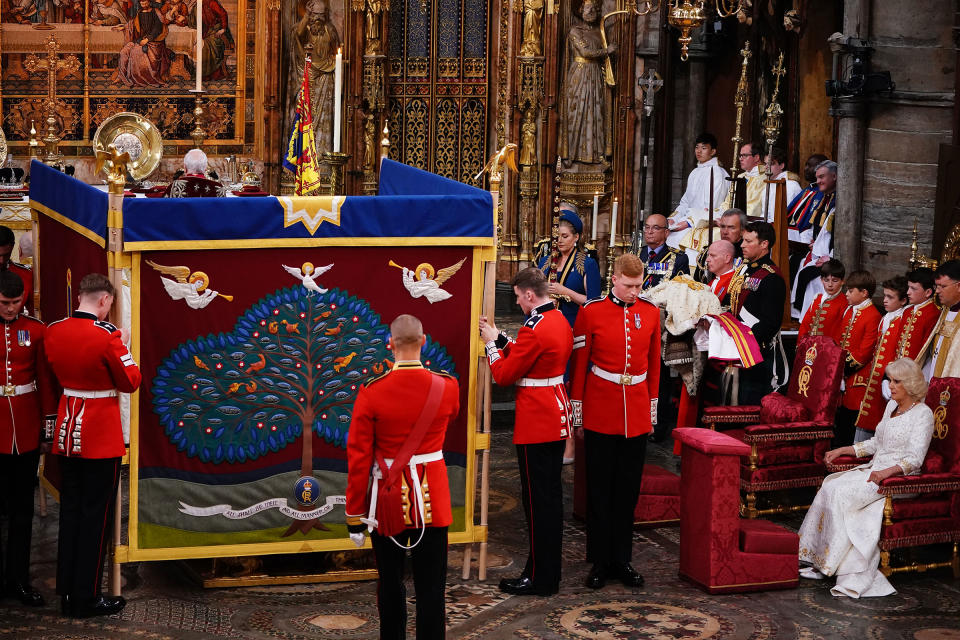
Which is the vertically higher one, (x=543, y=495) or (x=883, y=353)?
(x=883, y=353)

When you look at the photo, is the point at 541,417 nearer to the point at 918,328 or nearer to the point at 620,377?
the point at 620,377

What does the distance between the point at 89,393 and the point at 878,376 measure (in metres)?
4.88

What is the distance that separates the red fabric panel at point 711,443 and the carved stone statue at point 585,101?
723 centimetres

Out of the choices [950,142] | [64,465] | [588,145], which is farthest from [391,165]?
[588,145]

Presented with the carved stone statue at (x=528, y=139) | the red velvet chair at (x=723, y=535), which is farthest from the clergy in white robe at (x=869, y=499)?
the carved stone statue at (x=528, y=139)

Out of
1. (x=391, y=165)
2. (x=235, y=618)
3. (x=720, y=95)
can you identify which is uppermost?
(x=720, y=95)

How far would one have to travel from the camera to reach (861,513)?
7.19m

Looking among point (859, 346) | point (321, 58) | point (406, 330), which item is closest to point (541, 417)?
point (406, 330)

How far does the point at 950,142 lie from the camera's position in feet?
33.6

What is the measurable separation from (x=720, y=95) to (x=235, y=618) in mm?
9977

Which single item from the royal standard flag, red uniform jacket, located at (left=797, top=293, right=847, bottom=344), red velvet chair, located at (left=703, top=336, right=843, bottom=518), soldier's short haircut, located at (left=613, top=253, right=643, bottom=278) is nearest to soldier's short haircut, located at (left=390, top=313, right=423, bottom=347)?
the royal standard flag

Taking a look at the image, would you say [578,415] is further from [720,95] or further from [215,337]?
[720,95]

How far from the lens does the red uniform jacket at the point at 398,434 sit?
5387 millimetres

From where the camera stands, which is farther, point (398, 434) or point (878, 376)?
point (878, 376)
